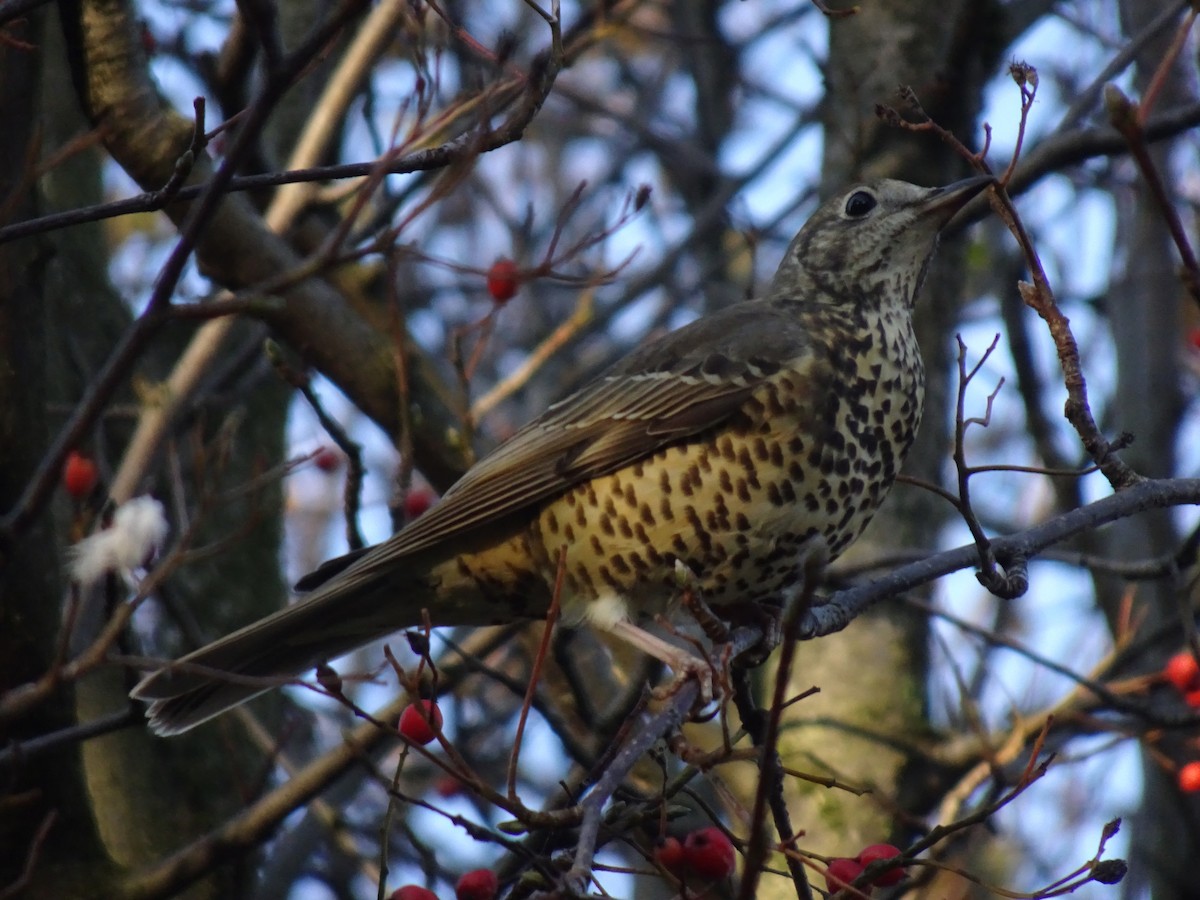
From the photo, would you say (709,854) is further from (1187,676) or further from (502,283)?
(502,283)

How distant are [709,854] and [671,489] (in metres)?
1.71

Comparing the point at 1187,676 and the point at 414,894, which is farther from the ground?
the point at 1187,676

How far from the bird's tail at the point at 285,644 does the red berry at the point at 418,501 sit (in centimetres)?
80

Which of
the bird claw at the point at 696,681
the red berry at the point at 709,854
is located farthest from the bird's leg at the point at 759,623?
the red berry at the point at 709,854

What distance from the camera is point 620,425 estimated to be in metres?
4.85

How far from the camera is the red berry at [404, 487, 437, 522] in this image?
5777 millimetres

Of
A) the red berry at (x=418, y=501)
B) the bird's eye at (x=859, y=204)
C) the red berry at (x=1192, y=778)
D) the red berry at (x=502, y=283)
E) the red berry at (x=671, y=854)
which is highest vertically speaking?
the bird's eye at (x=859, y=204)

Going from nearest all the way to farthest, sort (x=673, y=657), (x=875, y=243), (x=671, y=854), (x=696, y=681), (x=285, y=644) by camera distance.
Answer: (x=671, y=854) → (x=696, y=681) → (x=673, y=657) → (x=285, y=644) → (x=875, y=243)

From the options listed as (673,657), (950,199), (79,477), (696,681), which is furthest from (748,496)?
(79,477)

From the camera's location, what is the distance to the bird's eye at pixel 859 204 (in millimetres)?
5262

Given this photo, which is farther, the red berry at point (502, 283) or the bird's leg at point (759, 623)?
the red berry at point (502, 283)

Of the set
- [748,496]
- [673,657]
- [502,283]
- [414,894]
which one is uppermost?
[502,283]

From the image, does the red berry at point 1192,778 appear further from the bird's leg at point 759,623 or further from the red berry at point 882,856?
the red berry at point 882,856

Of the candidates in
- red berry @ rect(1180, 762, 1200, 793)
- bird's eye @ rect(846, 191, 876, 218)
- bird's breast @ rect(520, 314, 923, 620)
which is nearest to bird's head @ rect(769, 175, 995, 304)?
bird's eye @ rect(846, 191, 876, 218)
